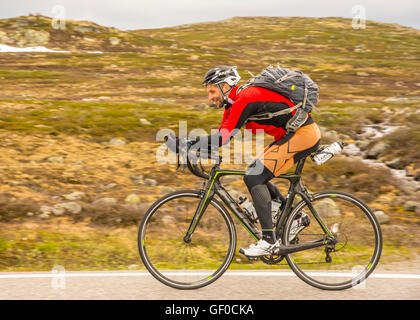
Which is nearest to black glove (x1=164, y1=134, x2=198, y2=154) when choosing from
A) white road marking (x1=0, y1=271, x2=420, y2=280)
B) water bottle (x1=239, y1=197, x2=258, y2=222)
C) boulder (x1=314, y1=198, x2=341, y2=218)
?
water bottle (x1=239, y1=197, x2=258, y2=222)

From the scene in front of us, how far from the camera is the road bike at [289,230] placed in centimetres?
599

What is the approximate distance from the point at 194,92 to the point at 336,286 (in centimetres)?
2537

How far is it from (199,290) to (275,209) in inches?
51.4

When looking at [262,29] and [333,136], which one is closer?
[333,136]

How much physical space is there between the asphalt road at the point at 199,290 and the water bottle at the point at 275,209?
78 cm

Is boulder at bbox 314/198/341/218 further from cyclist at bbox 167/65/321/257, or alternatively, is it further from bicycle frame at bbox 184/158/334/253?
cyclist at bbox 167/65/321/257

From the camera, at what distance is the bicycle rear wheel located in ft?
19.7

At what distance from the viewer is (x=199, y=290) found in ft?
19.7

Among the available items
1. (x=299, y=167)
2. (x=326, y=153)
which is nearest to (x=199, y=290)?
(x=299, y=167)

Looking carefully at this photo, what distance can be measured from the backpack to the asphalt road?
1.87 metres

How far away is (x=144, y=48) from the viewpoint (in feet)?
220

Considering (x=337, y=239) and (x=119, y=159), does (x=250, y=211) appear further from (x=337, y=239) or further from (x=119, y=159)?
(x=119, y=159)

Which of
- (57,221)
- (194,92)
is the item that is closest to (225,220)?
(57,221)
